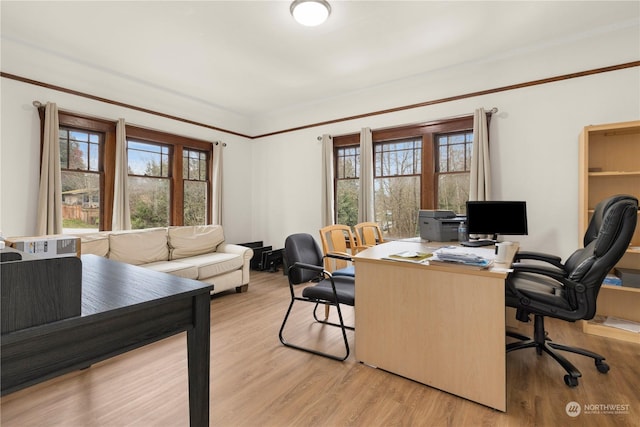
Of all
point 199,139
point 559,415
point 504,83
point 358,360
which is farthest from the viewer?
point 199,139

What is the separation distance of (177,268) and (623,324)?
14.7 ft

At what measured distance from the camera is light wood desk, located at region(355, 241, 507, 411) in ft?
5.76

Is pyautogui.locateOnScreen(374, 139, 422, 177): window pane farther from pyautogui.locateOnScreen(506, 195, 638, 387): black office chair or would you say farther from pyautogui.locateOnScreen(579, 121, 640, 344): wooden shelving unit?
→ pyautogui.locateOnScreen(506, 195, 638, 387): black office chair

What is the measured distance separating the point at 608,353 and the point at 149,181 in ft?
18.3

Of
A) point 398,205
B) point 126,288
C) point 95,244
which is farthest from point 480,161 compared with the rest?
point 95,244

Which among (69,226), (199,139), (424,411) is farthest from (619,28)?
(69,226)

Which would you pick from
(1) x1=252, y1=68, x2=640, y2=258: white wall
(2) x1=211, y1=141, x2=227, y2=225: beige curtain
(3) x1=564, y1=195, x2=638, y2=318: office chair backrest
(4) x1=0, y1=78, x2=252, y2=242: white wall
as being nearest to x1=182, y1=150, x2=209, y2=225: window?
(2) x1=211, y1=141, x2=227, y2=225: beige curtain

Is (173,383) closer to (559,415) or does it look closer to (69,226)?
(559,415)

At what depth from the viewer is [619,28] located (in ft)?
9.83

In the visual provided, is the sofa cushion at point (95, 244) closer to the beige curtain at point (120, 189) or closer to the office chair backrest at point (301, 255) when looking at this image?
the beige curtain at point (120, 189)

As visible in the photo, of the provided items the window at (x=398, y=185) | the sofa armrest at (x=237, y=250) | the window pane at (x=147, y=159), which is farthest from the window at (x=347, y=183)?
the window pane at (x=147, y=159)

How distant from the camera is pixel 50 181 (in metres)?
3.40

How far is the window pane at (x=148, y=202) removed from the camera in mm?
4410

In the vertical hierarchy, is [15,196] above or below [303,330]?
above
